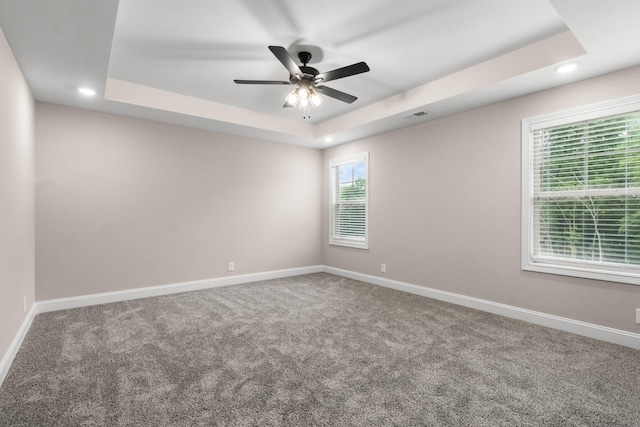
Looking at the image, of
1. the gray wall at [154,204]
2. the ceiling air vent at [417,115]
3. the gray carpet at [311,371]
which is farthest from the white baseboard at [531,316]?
the ceiling air vent at [417,115]

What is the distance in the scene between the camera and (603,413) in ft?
6.04

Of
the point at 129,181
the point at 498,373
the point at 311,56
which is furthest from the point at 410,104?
the point at 129,181

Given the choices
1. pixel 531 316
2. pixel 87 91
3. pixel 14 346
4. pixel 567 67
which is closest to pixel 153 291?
pixel 14 346

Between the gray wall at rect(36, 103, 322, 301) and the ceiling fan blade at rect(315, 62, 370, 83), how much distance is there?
8.65 ft

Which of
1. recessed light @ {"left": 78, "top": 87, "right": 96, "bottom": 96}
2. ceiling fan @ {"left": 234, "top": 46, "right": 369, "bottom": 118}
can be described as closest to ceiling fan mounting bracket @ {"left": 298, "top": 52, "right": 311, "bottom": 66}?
ceiling fan @ {"left": 234, "top": 46, "right": 369, "bottom": 118}

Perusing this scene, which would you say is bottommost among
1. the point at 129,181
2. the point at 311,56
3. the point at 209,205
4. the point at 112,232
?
the point at 112,232

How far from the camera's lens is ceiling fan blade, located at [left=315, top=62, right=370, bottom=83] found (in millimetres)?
2616

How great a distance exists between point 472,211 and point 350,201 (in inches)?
87.7

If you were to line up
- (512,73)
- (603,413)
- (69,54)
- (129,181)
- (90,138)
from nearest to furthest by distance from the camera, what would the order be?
(603,413) < (69,54) < (512,73) < (90,138) < (129,181)

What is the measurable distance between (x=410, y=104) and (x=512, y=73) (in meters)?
1.18

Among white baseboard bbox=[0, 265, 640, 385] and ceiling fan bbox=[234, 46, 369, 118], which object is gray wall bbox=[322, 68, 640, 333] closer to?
white baseboard bbox=[0, 265, 640, 385]

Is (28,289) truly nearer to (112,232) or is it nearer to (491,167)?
(112,232)

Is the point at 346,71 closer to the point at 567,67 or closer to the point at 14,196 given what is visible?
the point at 567,67

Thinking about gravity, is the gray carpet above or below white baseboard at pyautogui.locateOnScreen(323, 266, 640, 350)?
below
